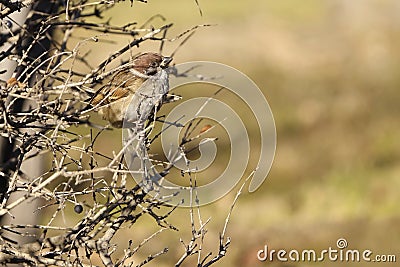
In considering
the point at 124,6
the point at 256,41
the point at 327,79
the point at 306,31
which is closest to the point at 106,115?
the point at 327,79

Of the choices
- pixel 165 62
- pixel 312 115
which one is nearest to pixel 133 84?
pixel 165 62

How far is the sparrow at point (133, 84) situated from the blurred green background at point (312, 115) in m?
2.93

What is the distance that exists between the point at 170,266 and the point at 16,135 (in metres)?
3.54

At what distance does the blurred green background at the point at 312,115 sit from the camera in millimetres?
10094

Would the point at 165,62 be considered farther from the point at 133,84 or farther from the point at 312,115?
the point at 312,115

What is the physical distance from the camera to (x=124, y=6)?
87.8 feet

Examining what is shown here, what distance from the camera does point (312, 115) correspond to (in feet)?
56.0

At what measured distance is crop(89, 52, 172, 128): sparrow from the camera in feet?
15.3

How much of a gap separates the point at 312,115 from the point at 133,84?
40.4 feet

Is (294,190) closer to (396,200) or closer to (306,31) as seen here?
(396,200)

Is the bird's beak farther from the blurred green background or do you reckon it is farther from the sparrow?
the blurred green background

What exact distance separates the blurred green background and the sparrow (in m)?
2.93

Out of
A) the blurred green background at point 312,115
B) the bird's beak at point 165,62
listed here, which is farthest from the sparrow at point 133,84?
the blurred green background at point 312,115

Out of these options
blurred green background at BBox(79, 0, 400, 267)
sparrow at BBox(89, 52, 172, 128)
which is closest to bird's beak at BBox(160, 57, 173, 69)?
sparrow at BBox(89, 52, 172, 128)
